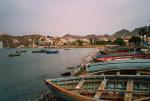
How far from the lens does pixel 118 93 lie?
75.4 feet

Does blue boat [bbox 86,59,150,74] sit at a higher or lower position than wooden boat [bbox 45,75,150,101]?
higher

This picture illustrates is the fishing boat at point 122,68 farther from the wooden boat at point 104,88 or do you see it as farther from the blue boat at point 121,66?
the wooden boat at point 104,88

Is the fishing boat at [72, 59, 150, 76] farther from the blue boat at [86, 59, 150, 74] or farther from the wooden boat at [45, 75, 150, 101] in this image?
the wooden boat at [45, 75, 150, 101]

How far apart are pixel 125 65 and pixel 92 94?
38.1ft

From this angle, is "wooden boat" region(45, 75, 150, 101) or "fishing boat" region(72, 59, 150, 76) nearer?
"wooden boat" region(45, 75, 150, 101)

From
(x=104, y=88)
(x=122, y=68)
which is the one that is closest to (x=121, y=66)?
(x=122, y=68)

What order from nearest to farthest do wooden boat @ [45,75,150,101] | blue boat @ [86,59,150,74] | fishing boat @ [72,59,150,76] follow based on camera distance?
wooden boat @ [45,75,150,101]
fishing boat @ [72,59,150,76]
blue boat @ [86,59,150,74]

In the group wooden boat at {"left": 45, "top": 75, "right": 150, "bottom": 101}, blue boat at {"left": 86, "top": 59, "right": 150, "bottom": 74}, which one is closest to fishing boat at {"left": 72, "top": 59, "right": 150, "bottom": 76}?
blue boat at {"left": 86, "top": 59, "right": 150, "bottom": 74}

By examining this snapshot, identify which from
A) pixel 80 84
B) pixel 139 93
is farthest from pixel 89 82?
pixel 139 93

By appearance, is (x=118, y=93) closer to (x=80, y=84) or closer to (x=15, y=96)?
(x=80, y=84)

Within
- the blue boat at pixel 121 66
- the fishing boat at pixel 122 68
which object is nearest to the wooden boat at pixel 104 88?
the fishing boat at pixel 122 68

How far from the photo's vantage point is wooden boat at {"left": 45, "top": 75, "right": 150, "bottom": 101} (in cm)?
2184

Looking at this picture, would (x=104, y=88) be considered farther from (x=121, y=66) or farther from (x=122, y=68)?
(x=121, y=66)

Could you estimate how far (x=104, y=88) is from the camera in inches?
940
